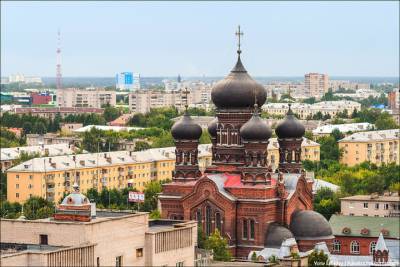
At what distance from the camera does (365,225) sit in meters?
62.2

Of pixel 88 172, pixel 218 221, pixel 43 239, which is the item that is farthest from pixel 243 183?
pixel 88 172

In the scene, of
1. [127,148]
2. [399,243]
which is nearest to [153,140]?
[127,148]

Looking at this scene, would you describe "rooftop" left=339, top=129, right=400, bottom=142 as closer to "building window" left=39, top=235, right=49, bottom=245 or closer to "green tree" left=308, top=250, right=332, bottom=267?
"green tree" left=308, top=250, right=332, bottom=267

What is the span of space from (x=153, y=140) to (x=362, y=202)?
47.9m

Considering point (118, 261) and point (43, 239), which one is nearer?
point (43, 239)

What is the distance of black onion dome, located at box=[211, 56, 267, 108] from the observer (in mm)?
54750

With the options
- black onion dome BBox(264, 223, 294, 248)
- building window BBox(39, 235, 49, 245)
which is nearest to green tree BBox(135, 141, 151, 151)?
black onion dome BBox(264, 223, 294, 248)

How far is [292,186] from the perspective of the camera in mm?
53406

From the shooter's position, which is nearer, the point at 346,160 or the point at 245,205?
the point at 245,205

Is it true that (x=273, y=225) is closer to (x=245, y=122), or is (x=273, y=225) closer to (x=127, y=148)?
(x=245, y=122)

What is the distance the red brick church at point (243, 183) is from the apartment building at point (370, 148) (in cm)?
5409

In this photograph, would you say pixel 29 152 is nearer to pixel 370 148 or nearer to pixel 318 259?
pixel 370 148

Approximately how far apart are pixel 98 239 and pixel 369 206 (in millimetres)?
39407

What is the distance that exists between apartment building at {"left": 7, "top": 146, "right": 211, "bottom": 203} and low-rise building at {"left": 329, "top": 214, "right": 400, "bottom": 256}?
2232 cm
